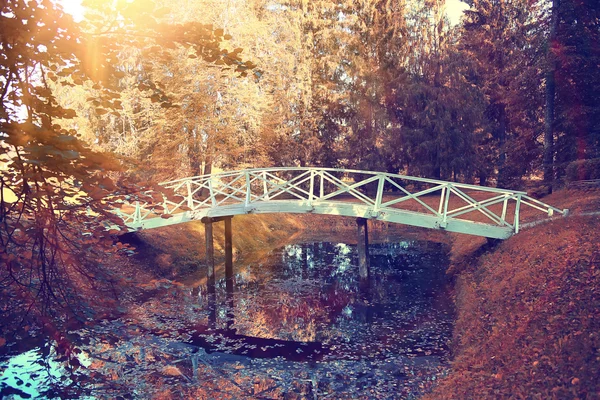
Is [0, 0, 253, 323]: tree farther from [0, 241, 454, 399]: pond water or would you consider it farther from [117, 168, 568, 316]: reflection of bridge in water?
[117, 168, 568, 316]: reflection of bridge in water

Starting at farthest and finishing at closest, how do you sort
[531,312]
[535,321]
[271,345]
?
[271,345], [531,312], [535,321]

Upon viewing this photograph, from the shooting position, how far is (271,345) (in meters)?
10.0

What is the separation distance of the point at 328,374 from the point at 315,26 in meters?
27.6

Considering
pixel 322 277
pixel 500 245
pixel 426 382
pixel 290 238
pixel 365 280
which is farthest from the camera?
pixel 290 238

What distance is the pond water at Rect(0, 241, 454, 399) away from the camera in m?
7.64

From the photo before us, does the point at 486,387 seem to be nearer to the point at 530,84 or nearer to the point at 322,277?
the point at 322,277

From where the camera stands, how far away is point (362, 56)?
3188 cm

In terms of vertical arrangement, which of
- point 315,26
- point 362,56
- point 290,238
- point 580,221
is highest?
point 315,26

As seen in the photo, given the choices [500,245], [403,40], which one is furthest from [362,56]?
[500,245]

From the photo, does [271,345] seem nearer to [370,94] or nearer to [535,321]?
[535,321]

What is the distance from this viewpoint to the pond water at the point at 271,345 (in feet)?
25.1

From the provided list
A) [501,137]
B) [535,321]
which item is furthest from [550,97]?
[535,321]

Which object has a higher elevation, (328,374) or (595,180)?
(595,180)

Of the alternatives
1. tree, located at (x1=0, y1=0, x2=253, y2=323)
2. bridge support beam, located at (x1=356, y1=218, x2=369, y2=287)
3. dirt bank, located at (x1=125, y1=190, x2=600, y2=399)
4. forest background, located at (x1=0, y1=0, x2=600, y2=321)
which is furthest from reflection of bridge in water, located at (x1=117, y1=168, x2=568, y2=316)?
tree, located at (x1=0, y1=0, x2=253, y2=323)
